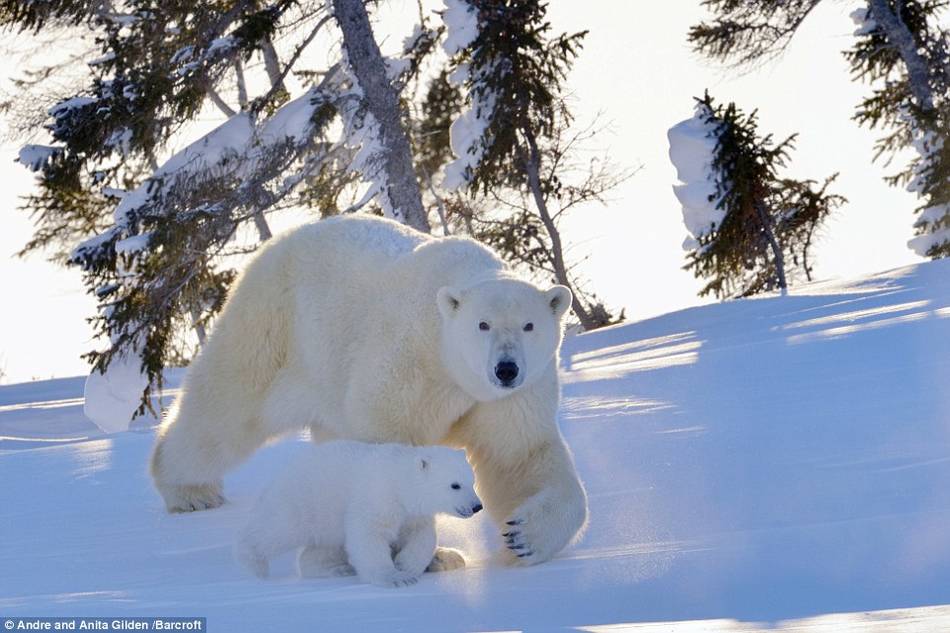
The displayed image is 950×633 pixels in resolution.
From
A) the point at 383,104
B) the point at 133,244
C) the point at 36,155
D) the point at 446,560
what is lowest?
the point at 446,560

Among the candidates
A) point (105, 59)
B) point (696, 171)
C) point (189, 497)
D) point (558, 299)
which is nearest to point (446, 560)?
point (558, 299)

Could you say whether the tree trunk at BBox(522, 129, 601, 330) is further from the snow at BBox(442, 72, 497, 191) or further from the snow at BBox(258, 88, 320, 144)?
the snow at BBox(258, 88, 320, 144)

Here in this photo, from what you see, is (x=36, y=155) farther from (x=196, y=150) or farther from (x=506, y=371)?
(x=506, y=371)

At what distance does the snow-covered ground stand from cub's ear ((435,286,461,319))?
92 cm

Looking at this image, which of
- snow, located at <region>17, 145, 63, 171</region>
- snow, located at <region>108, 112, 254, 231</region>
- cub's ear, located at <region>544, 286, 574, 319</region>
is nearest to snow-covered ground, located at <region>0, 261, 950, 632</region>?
cub's ear, located at <region>544, 286, 574, 319</region>

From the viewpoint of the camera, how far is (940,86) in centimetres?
1762

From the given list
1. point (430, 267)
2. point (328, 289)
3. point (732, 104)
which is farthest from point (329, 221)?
point (732, 104)

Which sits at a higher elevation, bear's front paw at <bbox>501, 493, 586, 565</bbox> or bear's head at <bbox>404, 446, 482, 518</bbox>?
bear's head at <bbox>404, 446, 482, 518</bbox>

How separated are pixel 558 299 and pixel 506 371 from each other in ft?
1.97

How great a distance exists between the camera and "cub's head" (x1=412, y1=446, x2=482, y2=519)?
13.6 feet

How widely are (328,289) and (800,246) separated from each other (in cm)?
1519

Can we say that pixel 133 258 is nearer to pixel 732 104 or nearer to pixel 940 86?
pixel 732 104

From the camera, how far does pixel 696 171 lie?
683 inches

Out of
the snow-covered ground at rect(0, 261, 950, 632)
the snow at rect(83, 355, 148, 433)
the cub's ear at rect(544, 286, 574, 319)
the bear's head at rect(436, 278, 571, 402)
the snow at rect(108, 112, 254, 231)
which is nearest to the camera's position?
the snow-covered ground at rect(0, 261, 950, 632)
